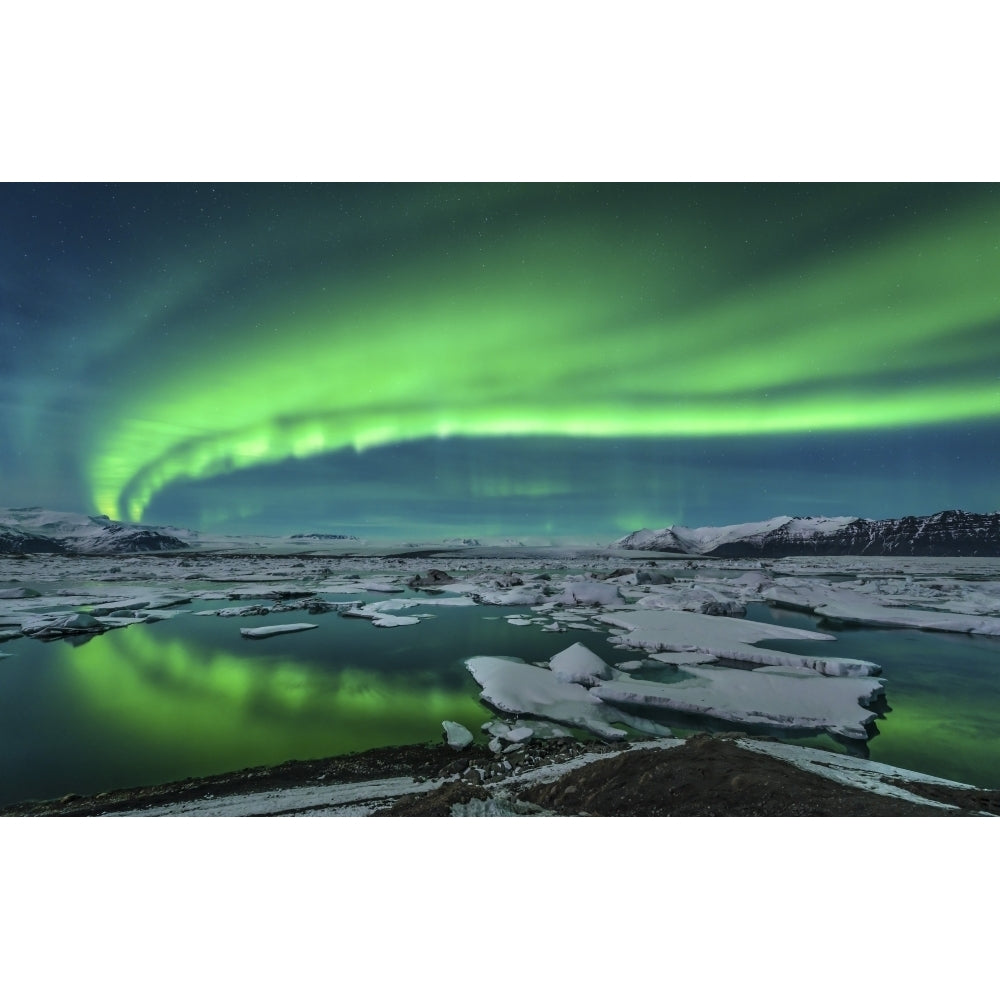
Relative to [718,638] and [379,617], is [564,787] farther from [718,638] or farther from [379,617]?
[379,617]

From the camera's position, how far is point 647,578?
64.7ft

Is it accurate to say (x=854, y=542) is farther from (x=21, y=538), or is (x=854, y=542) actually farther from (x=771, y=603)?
(x=21, y=538)

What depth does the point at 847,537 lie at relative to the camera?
50938 millimetres

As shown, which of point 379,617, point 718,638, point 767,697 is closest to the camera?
point 767,697

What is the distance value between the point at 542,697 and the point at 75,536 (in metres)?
46.5

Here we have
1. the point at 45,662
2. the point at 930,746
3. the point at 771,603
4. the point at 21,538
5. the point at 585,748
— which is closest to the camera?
the point at 585,748

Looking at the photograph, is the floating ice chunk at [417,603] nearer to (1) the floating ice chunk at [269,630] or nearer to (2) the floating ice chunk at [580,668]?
(1) the floating ice chunk at [269,630]

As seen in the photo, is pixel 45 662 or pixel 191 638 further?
pixel 191 638

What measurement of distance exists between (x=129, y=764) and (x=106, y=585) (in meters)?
18.9

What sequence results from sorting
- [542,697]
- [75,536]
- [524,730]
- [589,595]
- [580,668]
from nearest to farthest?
[524,730]
[542,697]
[580,668]
[589,595]
[75,536]

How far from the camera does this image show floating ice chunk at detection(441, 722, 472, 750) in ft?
15.7

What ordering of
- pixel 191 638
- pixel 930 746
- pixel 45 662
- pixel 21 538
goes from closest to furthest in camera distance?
pixel 930 746 → pixel 45 662 → pixel 191 638 → pixel 21 538

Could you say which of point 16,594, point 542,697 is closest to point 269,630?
point 542,697

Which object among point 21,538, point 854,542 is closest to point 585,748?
point 21,538
